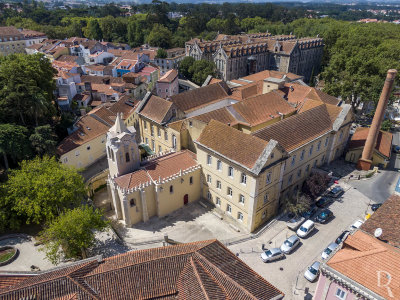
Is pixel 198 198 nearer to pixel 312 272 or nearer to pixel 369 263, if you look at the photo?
pixel 312 272

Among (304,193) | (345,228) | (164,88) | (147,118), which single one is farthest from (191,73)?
(345,228)

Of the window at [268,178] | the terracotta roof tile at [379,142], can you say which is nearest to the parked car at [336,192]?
the terracotta roof tile at [379,142]

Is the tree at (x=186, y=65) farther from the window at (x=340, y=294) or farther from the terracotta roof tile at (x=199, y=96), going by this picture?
the window at (x=340, y=294)

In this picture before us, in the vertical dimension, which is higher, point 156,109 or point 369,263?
point 156,109

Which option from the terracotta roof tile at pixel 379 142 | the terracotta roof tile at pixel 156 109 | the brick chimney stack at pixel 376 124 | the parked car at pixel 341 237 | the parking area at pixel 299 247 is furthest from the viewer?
the terracotta roof tile at pixel 379 142

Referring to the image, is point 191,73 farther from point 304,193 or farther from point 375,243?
point 375,243

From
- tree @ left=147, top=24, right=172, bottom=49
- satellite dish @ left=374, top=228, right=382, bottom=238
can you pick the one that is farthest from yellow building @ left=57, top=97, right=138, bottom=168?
tree @ left=147, top=24, right=172, bottom=49

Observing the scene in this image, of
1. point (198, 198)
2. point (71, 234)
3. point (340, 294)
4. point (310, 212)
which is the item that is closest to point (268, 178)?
point (310, 212)

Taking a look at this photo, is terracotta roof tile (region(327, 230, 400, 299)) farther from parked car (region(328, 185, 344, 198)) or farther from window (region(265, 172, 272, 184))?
parked car (region(328, 185, 344, 198))
